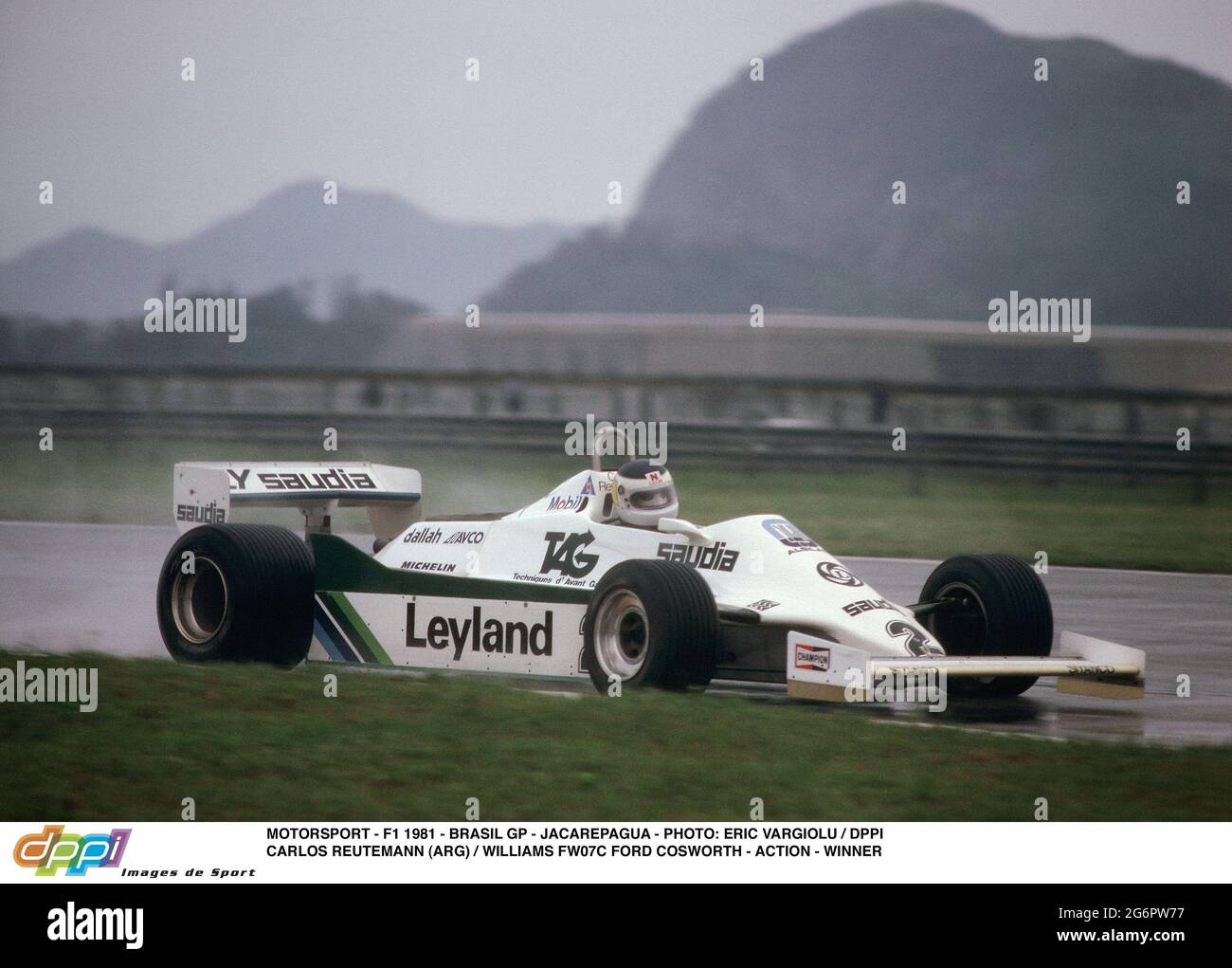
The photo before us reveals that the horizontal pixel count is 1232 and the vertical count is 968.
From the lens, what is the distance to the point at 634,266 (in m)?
63.5

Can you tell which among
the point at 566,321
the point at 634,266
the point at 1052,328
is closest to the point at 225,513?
the point at 566,321

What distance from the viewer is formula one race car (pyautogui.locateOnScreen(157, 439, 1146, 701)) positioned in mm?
7723

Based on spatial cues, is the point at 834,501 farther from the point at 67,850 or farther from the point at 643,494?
the point at 67,850

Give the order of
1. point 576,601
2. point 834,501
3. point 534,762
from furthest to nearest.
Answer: point 834,501 < point 576,601 < point 534,762

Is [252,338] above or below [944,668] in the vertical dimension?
above

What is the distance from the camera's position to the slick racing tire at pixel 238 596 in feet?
29.0

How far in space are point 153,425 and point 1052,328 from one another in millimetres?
24443

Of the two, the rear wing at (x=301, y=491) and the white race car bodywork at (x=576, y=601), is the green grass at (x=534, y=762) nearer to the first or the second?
the white race car bodywork at (x=576, y=601)

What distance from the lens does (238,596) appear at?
8812 mm

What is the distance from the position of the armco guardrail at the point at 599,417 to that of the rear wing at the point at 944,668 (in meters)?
12.9

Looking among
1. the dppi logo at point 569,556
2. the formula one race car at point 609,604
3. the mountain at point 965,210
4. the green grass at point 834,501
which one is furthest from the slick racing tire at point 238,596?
the mountain at point 965,210

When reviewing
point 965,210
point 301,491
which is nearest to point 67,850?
point 301,491

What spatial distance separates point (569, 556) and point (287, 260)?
150 feet

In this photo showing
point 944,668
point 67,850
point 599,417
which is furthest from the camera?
point 599,417
